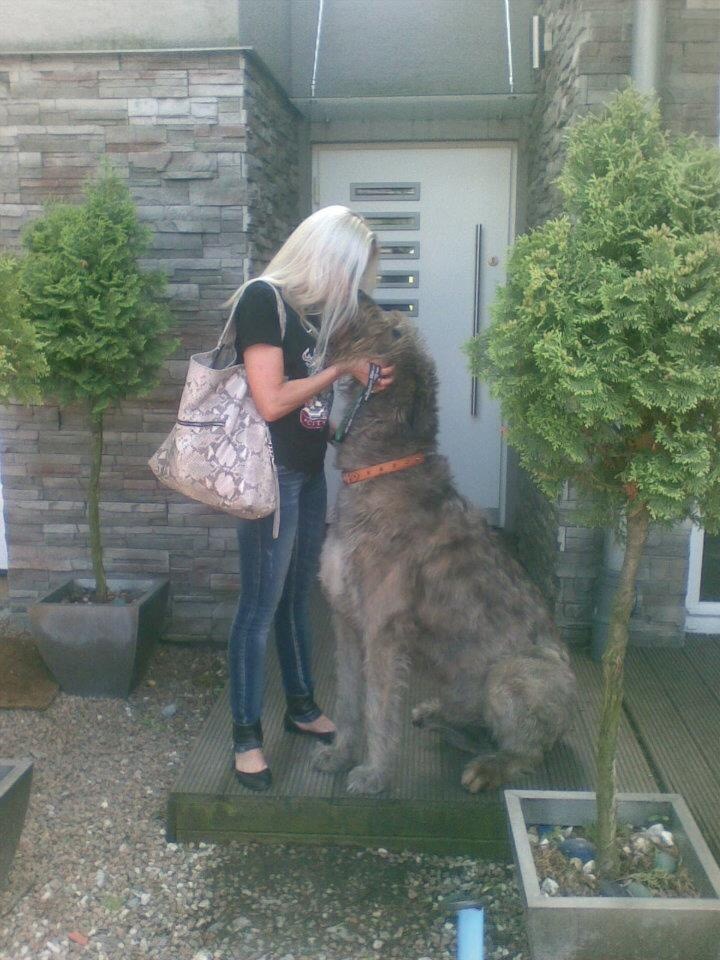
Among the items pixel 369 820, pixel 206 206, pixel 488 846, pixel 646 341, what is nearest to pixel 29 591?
pixel 206 206

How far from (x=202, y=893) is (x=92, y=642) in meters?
1.72

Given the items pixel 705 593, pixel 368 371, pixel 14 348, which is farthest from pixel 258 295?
pixel 705 593

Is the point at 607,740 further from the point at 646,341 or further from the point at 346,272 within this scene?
the point at 346,272

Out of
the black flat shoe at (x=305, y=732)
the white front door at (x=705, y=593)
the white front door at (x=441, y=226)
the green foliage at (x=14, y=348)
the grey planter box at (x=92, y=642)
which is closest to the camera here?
the green foliage at (x=14, y=348)

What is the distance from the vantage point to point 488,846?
3.18 m

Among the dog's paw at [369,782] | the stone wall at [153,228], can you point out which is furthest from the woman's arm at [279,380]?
the stone wall at [153,228]

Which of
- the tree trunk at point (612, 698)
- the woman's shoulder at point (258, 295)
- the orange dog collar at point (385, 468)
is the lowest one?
the tree trunk at point (612, 698)

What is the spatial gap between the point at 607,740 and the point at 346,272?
5.43ft

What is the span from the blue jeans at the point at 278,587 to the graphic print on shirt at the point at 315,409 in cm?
19

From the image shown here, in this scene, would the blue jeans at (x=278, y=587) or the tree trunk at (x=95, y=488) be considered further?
the tree trunk at (x=95, y=488)

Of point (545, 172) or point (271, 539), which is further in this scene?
point (545, 172)

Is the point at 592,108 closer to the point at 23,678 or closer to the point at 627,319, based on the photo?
the point at 627,319

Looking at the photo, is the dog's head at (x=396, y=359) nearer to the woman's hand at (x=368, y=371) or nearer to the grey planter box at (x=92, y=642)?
the woman's hand at (x=368, y=371)

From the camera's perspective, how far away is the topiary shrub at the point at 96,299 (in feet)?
13.6
